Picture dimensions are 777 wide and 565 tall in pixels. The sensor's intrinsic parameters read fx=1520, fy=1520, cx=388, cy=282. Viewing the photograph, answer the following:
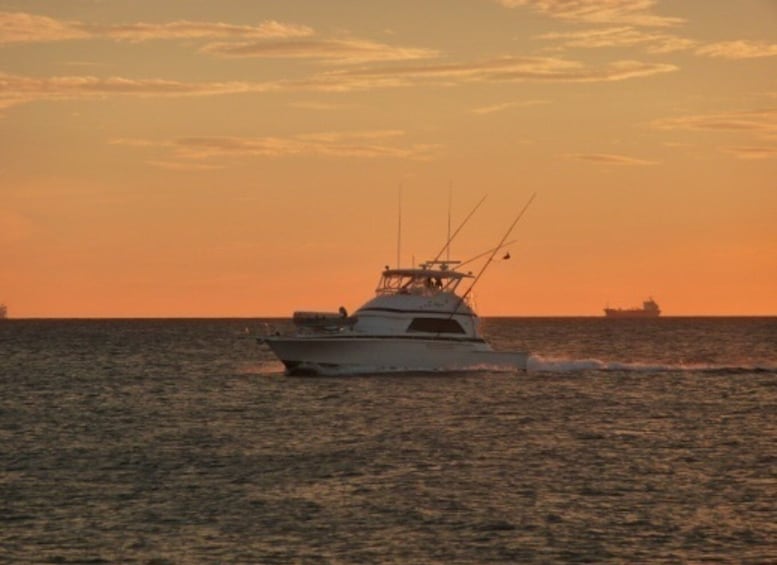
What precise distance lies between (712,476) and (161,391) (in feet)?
135

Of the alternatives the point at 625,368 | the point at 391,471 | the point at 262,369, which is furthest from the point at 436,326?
the point at 391,471

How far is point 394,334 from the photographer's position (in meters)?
75.3

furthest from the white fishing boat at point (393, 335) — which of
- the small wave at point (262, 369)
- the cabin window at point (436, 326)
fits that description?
the small wave at point (262, 369)

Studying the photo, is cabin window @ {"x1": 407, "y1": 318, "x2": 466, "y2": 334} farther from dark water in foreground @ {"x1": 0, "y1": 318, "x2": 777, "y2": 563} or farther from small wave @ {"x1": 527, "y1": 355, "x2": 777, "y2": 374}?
small wave @ {"x1": 527, "y1": 355, "x2": 777, "y2": 374}

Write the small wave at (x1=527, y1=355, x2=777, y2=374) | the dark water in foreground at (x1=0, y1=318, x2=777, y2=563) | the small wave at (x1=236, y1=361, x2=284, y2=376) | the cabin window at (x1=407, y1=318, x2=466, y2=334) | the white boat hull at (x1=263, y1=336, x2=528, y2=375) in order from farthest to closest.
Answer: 1. the small wave at (x1=527, y1=355, x2=777, y2=374)
2. the small wave at (x1=236, y1=361, x2=284, y2=376)
3. the cabin window at (x1=407, y1=318, x2=466, y2=334)
4. the white boat hull at (x1=263, y1=336, x2=528, y2=375)
5. the dark water in foreground at (x1=0, y1=318, x2=777, y2=563)

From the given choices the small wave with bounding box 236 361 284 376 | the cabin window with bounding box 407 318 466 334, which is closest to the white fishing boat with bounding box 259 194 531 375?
the cabin window with bounding box 407 318 466 334

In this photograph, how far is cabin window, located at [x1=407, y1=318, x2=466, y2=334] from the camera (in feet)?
249

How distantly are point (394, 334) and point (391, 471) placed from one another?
3400cm

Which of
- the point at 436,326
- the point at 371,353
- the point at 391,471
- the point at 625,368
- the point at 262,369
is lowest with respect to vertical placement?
the point at 391,471

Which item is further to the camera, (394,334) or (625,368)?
(625,368)

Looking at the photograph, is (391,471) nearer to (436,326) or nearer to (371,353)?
(371,353)

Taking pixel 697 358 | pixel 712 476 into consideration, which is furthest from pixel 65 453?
pixel 697 358

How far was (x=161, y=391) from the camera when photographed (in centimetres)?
7631

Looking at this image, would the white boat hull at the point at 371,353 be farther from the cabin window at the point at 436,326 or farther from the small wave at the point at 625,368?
the small wave at the point at 625,368
